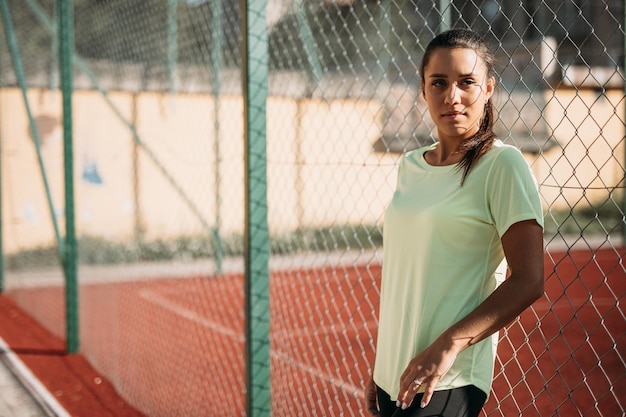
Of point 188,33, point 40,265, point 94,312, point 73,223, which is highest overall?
point 188,33

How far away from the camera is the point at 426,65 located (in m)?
1.95

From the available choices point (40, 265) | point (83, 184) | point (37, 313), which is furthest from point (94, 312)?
point (40, 265)

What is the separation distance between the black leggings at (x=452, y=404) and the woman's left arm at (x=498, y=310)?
0.08 meters

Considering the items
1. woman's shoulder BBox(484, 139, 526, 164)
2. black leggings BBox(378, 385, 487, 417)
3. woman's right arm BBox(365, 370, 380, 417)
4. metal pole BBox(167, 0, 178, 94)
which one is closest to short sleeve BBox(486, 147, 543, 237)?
woman's shoulder BBox(484, 139, 526, 164)

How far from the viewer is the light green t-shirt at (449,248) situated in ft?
5.41

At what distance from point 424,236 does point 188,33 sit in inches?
482

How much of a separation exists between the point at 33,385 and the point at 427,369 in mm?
4525

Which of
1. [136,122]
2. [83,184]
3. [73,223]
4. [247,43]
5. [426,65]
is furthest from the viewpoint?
[136,122]

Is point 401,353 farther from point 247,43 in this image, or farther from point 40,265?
point 40,265

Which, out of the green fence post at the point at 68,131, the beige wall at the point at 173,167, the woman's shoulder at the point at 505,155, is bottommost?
the beige wall at the point at 173,167

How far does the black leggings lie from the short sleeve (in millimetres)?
408

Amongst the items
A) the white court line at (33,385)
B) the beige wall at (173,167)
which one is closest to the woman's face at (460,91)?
the white court line at (33,385)

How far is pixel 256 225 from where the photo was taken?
2.98m

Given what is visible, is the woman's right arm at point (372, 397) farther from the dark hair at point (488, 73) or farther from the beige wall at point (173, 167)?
the beige wall at point (173, 167)
